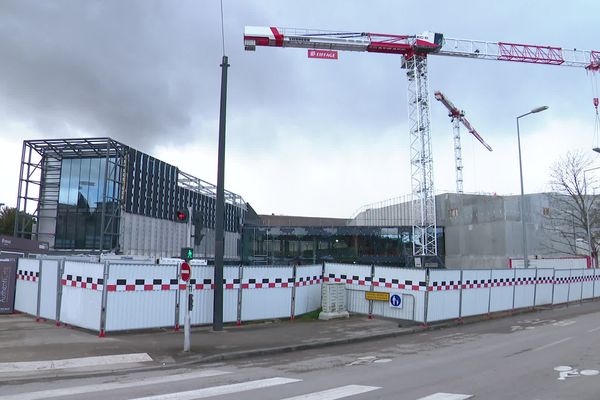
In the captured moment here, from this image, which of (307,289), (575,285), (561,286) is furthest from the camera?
(575,285)

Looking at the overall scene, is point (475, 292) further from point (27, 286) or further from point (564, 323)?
point (27, 286)

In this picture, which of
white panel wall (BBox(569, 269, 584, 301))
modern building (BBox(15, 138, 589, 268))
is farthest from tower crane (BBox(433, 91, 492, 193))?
white panel wall (BBox(569, 269, 584, 301))

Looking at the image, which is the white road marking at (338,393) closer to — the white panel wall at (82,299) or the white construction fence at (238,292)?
the white construction fence at (238,292)

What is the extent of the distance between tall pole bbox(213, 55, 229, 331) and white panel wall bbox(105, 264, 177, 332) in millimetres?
1144

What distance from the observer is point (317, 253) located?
197ft

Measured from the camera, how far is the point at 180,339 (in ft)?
39.8

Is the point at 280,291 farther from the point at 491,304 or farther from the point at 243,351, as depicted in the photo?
the point at 491,304

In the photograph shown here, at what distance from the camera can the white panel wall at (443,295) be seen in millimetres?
16422

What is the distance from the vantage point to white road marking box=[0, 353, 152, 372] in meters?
8.75

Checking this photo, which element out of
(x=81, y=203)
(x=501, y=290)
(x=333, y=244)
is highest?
(x=81, y=203)

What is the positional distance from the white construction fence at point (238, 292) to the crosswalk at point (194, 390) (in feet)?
14.8

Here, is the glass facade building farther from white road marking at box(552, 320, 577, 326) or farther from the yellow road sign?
the yellow road sign

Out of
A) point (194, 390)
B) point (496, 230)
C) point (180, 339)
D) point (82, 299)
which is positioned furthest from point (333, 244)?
point (194, 390)

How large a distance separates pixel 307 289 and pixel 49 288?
25.7ft
